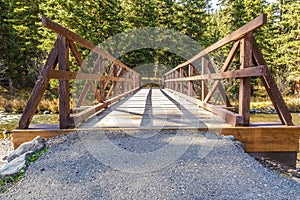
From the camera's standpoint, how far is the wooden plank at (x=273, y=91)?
7.66 ft

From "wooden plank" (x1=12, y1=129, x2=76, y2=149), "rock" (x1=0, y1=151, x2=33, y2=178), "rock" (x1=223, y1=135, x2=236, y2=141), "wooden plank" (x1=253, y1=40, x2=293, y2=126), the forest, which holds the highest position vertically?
the forest

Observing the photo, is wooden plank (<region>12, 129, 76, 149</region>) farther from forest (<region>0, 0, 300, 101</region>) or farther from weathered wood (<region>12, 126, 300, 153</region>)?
forest (<region>0, 0, 300, 101</region>)

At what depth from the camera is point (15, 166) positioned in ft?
6.05

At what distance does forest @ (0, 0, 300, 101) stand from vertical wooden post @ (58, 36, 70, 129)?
10.3 meters

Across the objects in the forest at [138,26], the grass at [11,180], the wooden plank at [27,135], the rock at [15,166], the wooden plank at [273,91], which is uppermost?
the forest at [138,26]

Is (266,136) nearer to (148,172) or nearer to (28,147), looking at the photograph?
(148,172)

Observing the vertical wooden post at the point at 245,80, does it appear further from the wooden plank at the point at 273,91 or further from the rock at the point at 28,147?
the rock at the point at 28,147

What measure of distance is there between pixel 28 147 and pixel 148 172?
1205 mm

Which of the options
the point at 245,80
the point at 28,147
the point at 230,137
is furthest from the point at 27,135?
the point at 245,80

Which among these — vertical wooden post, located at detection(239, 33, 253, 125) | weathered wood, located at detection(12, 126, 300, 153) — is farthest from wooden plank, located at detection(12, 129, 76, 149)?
vertical wooden post, located at detection(239, 33, 253, 125)

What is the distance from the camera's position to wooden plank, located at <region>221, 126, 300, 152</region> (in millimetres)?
2387

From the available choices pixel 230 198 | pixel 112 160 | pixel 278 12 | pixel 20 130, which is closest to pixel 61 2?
pixel 20 130

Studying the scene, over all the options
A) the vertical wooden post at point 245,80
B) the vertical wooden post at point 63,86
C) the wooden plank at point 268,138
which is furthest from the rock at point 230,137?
the vertical wooden post at point 63,86

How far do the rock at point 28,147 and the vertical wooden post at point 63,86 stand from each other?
0.30 meters
